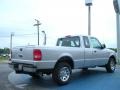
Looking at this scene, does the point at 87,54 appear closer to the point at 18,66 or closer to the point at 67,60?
the point at 67,60

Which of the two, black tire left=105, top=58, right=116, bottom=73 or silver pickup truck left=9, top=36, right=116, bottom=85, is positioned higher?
silver pickup truck left=9, top=36, right=116, bottom=85

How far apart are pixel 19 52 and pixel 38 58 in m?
1.15

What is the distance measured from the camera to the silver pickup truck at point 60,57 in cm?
995

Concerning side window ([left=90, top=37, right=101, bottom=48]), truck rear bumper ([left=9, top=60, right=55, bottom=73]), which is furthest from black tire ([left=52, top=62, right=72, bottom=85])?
side window ([left=90, top=37, right=101, bottom=48])

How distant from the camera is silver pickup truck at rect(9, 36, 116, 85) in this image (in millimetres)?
9945

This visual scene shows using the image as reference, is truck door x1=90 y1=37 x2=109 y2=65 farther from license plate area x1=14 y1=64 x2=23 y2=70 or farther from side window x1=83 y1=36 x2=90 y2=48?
license plate area x1=14 y1=64 x2=23 y2=70

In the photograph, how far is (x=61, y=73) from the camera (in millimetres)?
10508

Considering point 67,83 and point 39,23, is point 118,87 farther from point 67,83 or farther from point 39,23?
point 39,23

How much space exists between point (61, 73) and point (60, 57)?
595mm

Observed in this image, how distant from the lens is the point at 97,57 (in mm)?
12758

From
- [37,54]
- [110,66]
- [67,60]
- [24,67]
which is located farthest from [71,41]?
[110,66]

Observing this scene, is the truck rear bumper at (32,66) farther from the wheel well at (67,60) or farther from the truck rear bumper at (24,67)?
the wheel well at (67,60)

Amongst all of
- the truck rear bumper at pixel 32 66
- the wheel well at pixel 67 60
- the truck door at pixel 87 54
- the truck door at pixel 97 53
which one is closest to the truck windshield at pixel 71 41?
the truck door at pixel 87 54

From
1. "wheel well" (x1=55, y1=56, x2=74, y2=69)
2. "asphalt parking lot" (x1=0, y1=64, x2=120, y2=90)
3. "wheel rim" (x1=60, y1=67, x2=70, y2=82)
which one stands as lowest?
"asphalt parking lot" (x1=0, y1=64, x2=120, y2=90)
